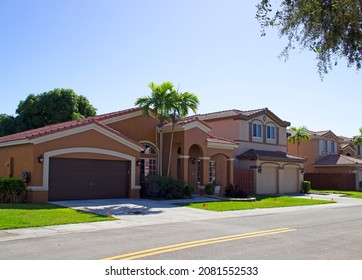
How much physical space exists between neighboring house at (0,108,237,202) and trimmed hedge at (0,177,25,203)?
43cm

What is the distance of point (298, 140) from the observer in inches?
1759

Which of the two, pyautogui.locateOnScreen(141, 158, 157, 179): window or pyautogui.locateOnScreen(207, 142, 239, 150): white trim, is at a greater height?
pyautogui.locateOnScreen(207, 142, 239, 150): white trim

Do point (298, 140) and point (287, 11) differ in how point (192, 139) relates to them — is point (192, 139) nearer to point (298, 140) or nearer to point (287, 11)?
point (287, 11)

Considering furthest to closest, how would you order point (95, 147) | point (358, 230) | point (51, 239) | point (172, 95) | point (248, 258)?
point (172, 95) → point (95, 147) → point (358, 230) → point (51, 239) → point (248, 258)

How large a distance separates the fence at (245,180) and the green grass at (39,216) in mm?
16374

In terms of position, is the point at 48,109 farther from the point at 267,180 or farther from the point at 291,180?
the point at 291,180

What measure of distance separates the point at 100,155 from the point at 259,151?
52.5 feet

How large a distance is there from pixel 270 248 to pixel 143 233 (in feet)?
13.2

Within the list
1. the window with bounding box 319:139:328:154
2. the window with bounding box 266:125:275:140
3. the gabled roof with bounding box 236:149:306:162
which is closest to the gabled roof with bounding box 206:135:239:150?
the gabled roof with bounding box 236:149:306:162

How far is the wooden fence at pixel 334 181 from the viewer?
42812 mm

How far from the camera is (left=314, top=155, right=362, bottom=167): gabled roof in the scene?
43.7m

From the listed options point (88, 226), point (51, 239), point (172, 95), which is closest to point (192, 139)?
point (172, 95)

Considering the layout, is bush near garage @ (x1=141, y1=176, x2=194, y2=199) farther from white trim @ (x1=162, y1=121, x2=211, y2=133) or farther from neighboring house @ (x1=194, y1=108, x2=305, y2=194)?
neighboring house @ (x1=194, y1=108, x2=305, y2=194)

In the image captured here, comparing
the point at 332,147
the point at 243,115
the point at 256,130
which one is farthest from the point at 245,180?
the point at 332,147
